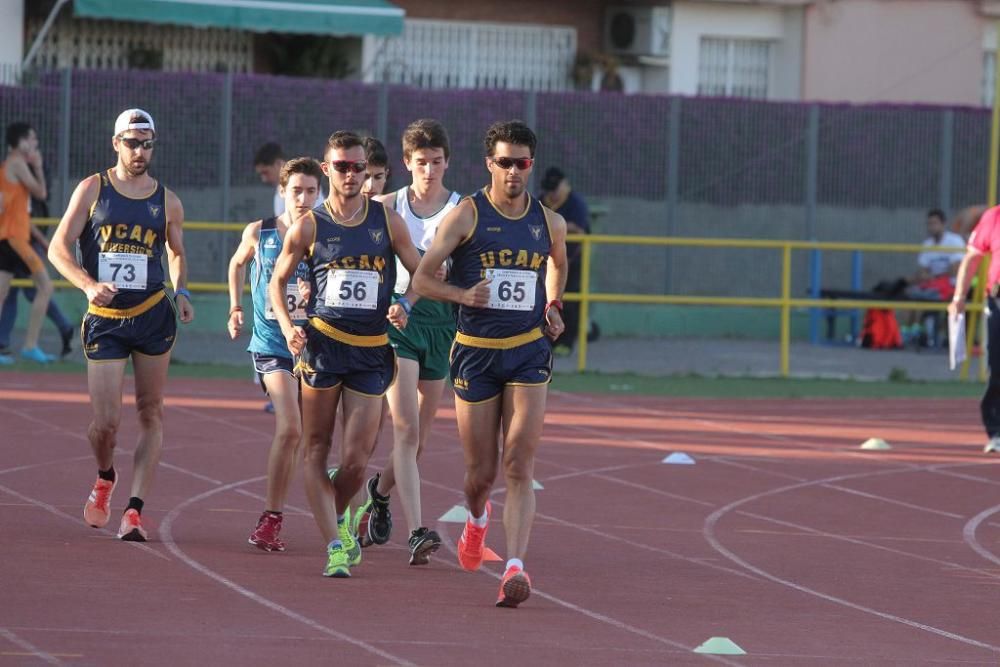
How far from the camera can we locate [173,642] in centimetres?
777

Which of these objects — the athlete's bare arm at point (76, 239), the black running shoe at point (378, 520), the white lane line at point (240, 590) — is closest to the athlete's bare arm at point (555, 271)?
the black running shoe at point (378, 520)

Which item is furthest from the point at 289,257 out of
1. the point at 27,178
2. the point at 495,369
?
the point at 27,178

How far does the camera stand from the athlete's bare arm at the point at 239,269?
10406mm

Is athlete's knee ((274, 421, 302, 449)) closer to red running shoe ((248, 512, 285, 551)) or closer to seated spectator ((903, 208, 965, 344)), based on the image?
red running shoe ((248, 512, 285, 551))

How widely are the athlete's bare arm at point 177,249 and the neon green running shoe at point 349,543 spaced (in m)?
1.47

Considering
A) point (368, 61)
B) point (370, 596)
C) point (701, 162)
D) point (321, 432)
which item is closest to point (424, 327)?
point (321, 432)

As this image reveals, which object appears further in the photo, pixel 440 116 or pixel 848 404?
pixel 440 116

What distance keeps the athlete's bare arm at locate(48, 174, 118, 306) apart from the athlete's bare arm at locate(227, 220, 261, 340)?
28.3 inches

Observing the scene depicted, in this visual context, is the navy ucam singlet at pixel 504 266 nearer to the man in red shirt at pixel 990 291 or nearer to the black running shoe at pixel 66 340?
the man in red shirt at pixel 990 291

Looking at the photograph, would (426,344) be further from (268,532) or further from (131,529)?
(131,529)

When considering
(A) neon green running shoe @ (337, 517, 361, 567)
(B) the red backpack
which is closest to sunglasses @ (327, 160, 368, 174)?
(A) neon green running shoe @ (337, 517, 361, 567)

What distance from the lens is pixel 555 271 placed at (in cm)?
938

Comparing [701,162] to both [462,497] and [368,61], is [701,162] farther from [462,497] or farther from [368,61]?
[462,497]

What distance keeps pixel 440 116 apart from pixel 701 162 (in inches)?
136
